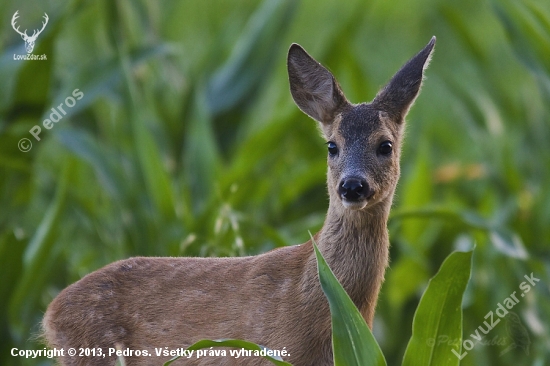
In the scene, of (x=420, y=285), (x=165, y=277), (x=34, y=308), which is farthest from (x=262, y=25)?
(x=165, y=277)

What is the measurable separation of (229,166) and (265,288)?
376 centimetres

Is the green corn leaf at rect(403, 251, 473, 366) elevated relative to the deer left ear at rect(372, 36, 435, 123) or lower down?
lower down

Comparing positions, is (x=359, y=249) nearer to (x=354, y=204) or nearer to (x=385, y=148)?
(x=354, y=204)

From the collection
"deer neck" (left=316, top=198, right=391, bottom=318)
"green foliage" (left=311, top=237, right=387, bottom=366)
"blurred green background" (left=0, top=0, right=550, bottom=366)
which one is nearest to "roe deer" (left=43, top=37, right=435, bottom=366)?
"deer neck" (left=316, top=198, right=391, bottom=318)

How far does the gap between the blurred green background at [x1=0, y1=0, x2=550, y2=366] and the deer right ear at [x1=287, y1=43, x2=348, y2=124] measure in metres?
0.93

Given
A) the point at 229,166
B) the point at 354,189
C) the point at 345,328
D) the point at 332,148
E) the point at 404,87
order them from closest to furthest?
the point at 345,328, the point at 354,189, the point at 404,87, the point at 332,148, the point at 229,166

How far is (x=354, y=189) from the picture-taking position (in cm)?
378

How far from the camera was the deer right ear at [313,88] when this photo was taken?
402 cm

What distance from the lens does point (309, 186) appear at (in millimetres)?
7547

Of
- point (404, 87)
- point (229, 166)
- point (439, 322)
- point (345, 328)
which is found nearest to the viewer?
point (345, 328)

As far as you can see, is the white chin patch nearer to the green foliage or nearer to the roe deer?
the roe deer

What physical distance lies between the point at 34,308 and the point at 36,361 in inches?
13.4

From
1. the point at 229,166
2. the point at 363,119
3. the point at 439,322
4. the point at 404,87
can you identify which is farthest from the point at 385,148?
the point at 229,166

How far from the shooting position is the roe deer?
3.82m
